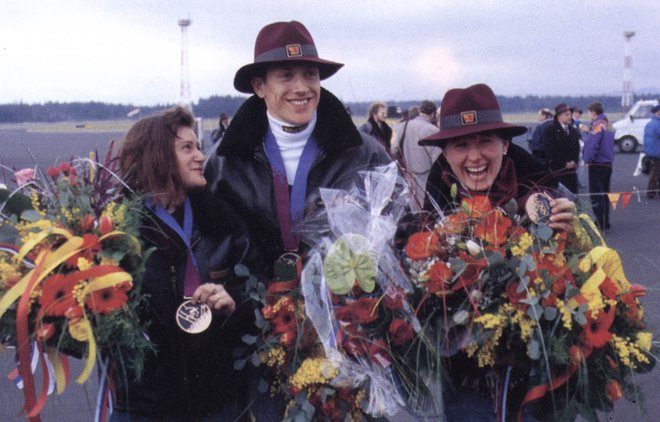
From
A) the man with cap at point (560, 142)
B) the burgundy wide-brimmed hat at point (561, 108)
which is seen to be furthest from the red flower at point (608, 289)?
the burgundy wide-brimmed hat at point (561, 108)

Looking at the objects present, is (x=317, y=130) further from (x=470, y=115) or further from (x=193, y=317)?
(x=193, y=317)

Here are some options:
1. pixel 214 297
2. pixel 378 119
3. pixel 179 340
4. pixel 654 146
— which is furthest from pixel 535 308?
pixel 654 146

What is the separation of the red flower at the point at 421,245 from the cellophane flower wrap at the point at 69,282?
3.11 ft

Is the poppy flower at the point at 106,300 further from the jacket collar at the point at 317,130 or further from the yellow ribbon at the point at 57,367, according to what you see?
the jacket collar at the point at 317,130

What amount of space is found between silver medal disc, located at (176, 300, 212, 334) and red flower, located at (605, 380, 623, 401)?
1421mm

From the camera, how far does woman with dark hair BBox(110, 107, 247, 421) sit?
292cm

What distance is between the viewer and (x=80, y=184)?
2871 mm

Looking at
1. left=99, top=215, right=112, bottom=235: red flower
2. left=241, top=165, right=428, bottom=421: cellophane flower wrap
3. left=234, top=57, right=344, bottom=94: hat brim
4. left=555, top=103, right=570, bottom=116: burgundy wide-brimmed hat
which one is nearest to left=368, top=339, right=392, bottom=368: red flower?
left=241, top=165, right=428, bottom=421: cellophane flower wrap

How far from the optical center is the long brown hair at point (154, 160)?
9.94ft

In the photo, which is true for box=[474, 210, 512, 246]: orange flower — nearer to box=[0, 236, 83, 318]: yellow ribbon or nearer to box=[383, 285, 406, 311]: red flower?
box=[383, 285, 406, 311]: red flower

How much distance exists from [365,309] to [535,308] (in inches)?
23.4

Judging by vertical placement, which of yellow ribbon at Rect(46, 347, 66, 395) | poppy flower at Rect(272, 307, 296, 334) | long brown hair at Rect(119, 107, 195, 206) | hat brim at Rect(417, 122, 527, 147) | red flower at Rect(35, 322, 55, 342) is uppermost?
hat brim at Rect(417, 122, 527, 147)

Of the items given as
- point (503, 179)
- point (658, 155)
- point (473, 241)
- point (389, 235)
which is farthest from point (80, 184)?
point (658, 155)

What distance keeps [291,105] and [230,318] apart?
103 cm
